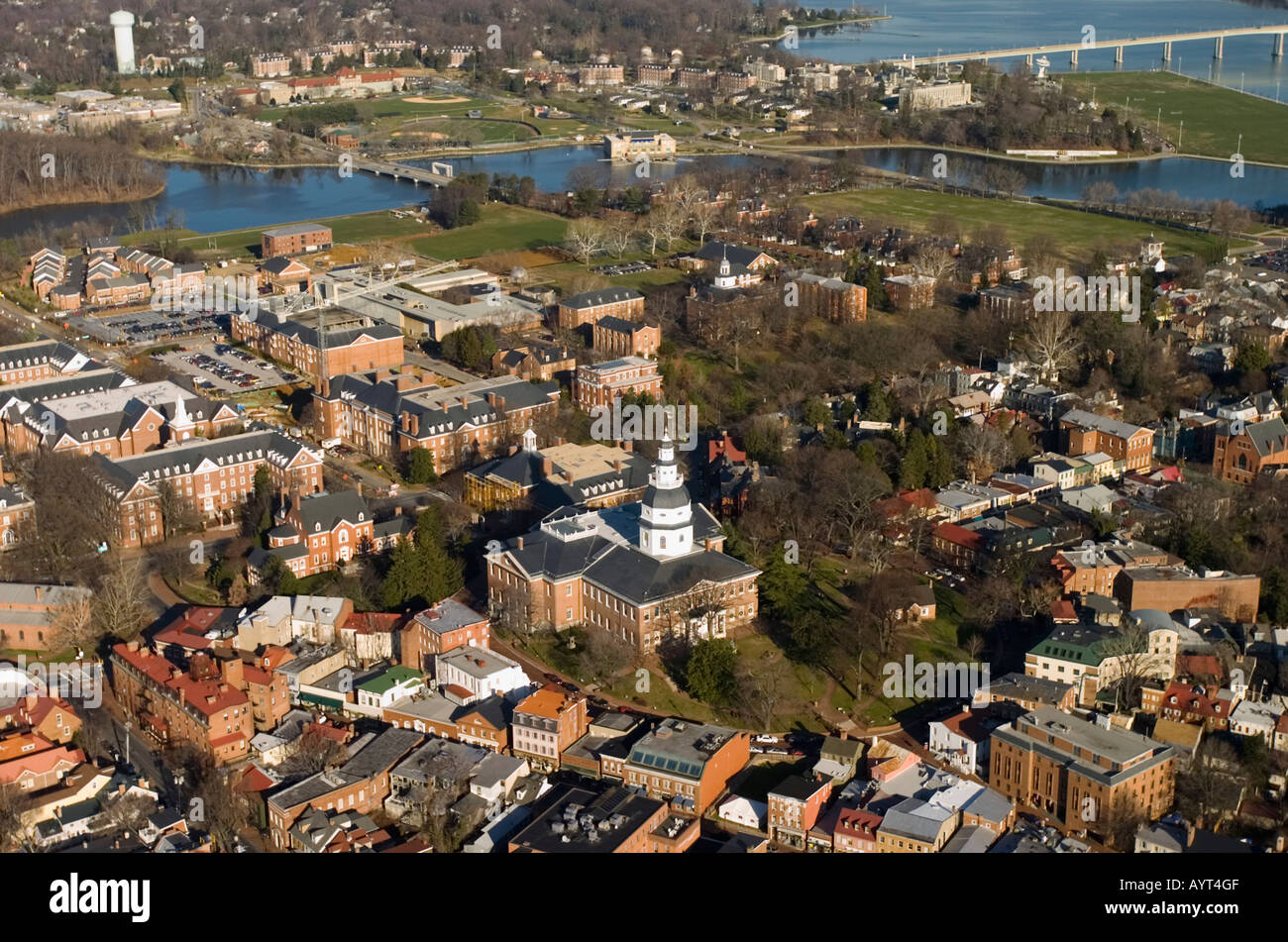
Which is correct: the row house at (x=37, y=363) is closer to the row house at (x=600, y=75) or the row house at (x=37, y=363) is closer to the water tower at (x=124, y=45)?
the row house at (x=600, y=75)

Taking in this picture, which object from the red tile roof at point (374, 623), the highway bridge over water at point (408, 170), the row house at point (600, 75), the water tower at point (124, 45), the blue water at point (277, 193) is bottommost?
the red tile roof at point (374, 623)

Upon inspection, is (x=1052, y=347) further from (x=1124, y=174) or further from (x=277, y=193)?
(x=277, y=193)

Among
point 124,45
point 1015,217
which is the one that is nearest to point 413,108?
point 124,45

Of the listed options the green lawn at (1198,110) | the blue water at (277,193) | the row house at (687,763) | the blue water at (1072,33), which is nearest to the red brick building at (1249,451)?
the row house at (687,763)

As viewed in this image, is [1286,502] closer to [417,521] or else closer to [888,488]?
[888,488]

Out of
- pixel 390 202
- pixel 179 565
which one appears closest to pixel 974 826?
pixel 179 565

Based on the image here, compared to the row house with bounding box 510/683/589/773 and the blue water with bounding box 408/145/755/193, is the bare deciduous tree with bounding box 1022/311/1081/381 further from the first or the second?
the blue water with bounding box 408/145/755/193

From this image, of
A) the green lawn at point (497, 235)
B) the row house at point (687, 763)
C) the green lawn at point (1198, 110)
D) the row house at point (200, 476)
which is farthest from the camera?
the green lawn at point (1198, 110)
